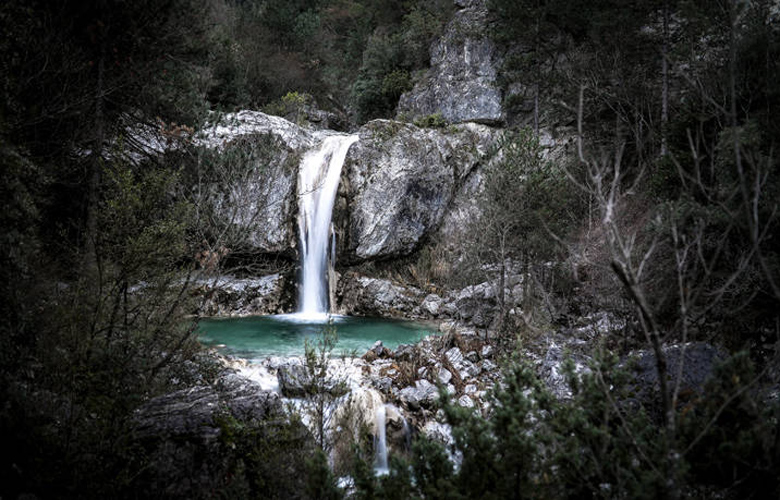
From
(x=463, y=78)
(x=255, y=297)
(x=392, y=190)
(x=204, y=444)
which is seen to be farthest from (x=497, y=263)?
(x=463, y=78)

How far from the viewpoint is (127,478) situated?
11.0ft

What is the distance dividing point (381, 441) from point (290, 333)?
20.4 feet

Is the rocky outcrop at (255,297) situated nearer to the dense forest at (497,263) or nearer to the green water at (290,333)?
the green water at (290,333)

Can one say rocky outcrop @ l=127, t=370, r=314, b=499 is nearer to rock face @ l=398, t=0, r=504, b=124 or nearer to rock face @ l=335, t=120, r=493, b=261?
rock face @ l=335, t=120, r=493, b=261

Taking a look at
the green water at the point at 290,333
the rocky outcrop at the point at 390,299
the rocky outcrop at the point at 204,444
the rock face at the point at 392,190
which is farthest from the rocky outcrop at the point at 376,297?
the rocky outcrop at the point at 204,444

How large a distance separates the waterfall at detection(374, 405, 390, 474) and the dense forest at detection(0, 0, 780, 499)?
1.78 metres

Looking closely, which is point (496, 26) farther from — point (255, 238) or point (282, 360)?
point (282, 360)

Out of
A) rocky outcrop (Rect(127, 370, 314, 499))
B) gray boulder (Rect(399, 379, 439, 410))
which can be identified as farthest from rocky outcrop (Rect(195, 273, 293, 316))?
rocky outcrop (Rect(127, 370, 314, 499))

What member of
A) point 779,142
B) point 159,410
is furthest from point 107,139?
point 779,142

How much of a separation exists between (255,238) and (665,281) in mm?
12473

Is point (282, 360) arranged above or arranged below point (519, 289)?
below

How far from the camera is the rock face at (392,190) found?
1628 centimetres

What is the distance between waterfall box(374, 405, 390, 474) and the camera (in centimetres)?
721

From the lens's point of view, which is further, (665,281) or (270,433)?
(665,281)
